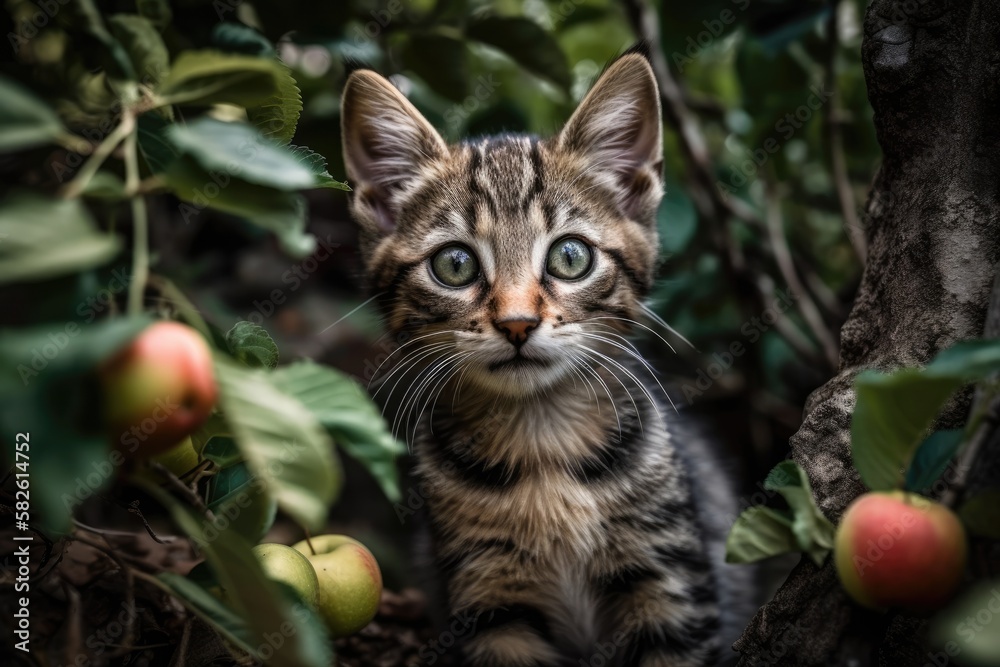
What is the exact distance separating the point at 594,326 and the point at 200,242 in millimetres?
2368

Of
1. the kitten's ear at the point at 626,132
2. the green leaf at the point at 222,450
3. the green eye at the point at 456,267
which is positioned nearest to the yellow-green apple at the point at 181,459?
the green leaf at the point at 222,450

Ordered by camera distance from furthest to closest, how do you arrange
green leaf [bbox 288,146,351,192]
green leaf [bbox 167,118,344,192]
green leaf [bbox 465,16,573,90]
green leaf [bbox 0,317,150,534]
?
green leaf [bbox 465,16,573,90], green leaf [bbox 288,146,351,192], green leaf [bbox 167,118,344,192], green leaf [bbox 0,317,150,534]

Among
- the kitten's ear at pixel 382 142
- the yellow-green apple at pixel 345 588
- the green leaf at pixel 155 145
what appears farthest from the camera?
the kitten's ear at pixel 382 142

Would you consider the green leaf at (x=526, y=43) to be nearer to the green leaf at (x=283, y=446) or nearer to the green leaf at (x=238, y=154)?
the green leaf at (x=238, y=154)

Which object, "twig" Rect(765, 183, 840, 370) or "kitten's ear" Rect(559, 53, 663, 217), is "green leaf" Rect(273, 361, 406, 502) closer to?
"kitten's ear" Rect(559, 53, 663, 217)

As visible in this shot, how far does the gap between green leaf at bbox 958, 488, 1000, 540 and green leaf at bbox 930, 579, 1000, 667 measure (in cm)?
6

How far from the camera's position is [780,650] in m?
1.25

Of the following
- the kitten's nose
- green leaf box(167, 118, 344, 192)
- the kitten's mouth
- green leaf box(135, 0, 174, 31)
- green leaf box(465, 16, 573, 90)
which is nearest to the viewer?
green leaf box(167, 118, 344, 192)

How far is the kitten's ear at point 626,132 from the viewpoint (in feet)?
6.10

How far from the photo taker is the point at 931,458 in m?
0.98

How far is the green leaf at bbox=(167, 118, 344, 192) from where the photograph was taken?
83 cm

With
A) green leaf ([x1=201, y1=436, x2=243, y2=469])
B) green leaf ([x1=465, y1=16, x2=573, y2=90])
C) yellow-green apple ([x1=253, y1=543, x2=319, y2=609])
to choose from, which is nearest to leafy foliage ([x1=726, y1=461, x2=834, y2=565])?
yellow-green apple ([x1=253, y1=543, x2=319, y2=609])

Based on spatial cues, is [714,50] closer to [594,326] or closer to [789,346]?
[789,346]

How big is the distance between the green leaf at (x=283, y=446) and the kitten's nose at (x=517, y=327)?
84 centimetres
